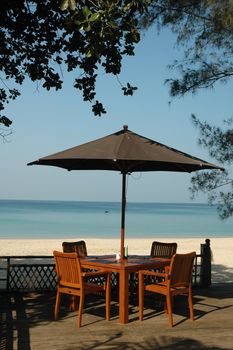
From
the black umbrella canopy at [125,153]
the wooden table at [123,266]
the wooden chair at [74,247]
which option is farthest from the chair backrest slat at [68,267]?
the wooden chair at [74,247]

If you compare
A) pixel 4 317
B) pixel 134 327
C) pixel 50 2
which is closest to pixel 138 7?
pixel 50 2

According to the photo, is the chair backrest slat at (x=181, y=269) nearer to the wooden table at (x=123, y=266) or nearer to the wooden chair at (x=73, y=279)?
the wooden table at (x=123, y=266)

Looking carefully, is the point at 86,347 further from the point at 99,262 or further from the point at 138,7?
the point at 138,7

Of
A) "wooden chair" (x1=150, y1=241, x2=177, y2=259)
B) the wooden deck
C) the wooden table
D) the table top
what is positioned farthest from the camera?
"wooden chair" (x1=150, y1=241, x2=177, y2=259)

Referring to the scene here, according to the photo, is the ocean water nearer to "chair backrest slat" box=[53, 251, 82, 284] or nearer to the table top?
the table top

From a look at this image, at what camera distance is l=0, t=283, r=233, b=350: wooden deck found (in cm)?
489

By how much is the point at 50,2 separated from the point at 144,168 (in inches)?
117

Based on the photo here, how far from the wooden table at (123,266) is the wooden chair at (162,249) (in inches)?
44.1

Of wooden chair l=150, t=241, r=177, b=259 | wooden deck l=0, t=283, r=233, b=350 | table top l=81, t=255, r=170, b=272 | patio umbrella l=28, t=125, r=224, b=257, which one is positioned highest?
patio umbrella l=28, t=125, r=224, b=257

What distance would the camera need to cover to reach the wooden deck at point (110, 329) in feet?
16.1

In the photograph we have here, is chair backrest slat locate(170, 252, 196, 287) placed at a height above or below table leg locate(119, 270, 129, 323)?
above

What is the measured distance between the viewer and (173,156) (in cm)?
598

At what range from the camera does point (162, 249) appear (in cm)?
800

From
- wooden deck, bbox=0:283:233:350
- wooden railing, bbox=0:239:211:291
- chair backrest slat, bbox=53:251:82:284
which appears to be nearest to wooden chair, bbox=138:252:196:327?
wooden deck, bbox=0:283:233:350
